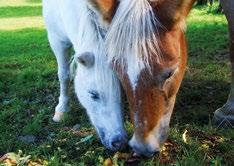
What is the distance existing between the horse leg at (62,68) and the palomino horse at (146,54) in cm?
188

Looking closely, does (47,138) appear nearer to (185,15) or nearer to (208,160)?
(208,160)

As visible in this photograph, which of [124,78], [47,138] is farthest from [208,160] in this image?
[47,138]

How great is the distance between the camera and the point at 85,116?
4.83 metres

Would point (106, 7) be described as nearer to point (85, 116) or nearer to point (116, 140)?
point (116, 140)

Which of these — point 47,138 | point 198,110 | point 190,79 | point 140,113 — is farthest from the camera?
point 190,79

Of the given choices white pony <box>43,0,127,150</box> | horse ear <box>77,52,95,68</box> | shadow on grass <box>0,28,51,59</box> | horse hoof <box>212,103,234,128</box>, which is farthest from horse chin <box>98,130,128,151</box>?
shadow on grass <box>0,28,51,59</box>

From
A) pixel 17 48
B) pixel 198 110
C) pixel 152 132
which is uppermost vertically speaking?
pixel 152 132

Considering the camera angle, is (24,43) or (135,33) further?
(24,43)

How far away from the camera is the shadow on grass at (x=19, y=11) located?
20.9 meters

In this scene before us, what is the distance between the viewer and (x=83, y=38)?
3354mm

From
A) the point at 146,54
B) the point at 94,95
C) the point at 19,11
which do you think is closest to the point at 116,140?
the point at 94,95

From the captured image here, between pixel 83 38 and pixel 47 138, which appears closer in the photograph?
pixel 83 38

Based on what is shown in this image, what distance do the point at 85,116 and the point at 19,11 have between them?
61.4 feet

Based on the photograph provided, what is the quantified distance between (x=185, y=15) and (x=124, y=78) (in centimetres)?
55
